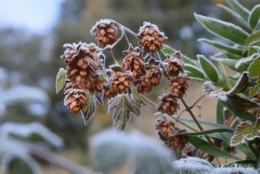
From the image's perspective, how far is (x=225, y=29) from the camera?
455 millimetres

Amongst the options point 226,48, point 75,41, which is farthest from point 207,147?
point 75,41

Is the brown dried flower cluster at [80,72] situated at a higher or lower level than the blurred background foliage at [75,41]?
lower

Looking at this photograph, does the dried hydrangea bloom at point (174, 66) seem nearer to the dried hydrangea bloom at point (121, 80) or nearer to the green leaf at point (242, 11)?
the dried hydrangea bloom at point (121, 80)

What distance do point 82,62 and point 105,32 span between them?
0.23 ft

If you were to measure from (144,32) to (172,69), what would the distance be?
4 centimetres

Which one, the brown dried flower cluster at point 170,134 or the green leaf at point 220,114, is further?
the green leaf at point 220,114

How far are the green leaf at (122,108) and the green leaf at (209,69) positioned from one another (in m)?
0.10

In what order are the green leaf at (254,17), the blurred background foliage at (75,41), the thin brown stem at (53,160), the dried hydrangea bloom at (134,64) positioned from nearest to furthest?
the thin brown stem at (53,160) < the dried hydrangea bloom at (134,64) < the green leaf at (254,17) < the blurred background foliage at (75,41)

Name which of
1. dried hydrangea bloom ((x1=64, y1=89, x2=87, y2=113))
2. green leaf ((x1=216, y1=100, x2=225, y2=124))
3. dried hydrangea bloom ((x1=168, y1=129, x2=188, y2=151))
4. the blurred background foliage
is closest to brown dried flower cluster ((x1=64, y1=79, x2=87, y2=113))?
dried hydrangea bloom ((x1=64, y1=89, x2=87, y2=113))

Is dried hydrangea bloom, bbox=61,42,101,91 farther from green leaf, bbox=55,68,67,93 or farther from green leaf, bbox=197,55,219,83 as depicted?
green leaf, bbox=197,55,219,83

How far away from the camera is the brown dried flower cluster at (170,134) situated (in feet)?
1.21

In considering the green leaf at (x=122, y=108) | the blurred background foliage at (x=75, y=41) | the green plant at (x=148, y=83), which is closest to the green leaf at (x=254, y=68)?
the green plant at (x=148, y=83)

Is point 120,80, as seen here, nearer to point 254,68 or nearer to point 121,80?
point 121,80

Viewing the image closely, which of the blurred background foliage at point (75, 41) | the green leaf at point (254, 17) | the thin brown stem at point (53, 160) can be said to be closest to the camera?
the thin brown stem at point (53, 160)
